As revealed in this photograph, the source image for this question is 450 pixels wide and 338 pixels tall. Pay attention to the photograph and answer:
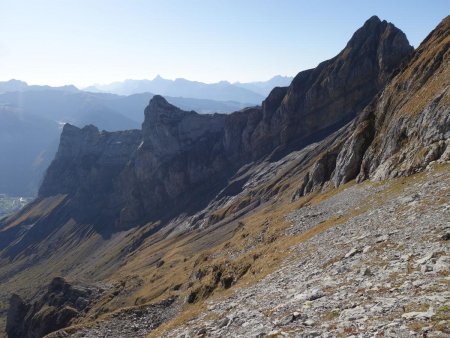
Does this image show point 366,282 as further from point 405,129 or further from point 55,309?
point 55,309

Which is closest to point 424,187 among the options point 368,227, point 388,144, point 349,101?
point 368,227

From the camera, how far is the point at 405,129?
62.0m

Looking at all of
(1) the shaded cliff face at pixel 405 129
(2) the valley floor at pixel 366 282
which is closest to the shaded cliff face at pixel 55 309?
(1) the shaded cliff face at pixel 405 129

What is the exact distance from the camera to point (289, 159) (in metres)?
198

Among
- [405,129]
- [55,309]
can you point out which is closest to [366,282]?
[405,129]

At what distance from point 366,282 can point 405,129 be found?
153 ft

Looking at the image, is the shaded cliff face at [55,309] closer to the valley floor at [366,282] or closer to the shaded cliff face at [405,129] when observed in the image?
the shaded cliff face at [405,129]

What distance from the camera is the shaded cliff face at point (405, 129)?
51031mm

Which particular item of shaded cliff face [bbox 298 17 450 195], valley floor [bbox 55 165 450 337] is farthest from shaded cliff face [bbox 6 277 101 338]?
valley floor [bbox 55 165 450 337]

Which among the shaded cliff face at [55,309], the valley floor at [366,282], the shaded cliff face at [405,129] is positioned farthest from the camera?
the shaded cliff face at [55,309]

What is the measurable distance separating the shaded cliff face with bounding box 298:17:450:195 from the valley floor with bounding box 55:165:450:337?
7752 mm

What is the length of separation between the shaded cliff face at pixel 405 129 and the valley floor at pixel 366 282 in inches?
305

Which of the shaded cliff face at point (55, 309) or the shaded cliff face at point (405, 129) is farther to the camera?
the shaded cliff face at point (55, 309)

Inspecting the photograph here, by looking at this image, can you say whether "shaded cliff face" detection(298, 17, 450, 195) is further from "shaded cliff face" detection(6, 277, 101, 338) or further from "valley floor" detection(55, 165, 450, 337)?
"shaded cliff face" detection(6, 277, 101, 338)
